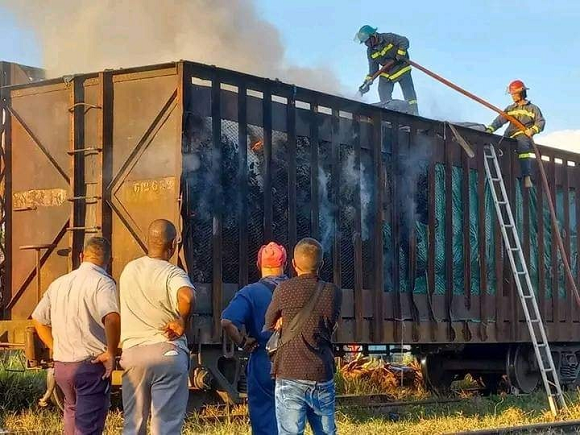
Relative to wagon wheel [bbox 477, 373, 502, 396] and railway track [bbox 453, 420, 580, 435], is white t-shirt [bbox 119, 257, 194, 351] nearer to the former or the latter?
railway track [bbox 453, 420, 580, 435]

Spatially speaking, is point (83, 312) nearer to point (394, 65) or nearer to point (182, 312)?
point (182, 312)

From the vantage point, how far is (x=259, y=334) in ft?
20.7

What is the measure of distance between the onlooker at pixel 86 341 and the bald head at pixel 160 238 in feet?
1.44

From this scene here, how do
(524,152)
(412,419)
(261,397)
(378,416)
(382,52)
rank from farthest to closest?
(382,52) < (524,152) < (378,416) < (412,419) < (261,397)

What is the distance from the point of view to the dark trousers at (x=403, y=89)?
13.6m

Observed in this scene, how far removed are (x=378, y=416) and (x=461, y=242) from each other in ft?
8.72

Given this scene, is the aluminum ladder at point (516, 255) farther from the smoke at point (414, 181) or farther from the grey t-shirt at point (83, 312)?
the grey t-shirt at point (83, 312)

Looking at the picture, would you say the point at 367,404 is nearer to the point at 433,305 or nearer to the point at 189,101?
the point at 433,305

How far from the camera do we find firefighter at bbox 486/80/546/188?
13352 millimetres

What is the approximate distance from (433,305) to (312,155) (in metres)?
2.64

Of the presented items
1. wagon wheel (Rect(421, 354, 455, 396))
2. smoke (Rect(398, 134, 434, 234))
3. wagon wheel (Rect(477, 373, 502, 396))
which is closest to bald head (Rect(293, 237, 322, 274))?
smoke (Rect(398, 134, 434, 234))

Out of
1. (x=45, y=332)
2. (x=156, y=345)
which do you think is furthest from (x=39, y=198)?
(x=156, y=345)

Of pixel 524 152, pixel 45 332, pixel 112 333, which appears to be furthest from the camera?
pixel 524 152

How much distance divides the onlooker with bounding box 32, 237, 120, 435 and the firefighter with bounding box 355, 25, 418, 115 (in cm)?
798
